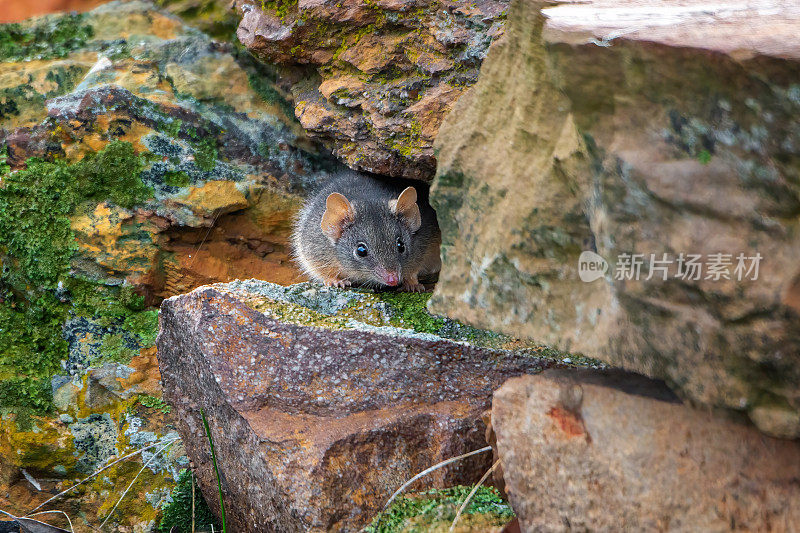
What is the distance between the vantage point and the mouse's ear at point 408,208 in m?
6.05

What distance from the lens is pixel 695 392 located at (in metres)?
2.64

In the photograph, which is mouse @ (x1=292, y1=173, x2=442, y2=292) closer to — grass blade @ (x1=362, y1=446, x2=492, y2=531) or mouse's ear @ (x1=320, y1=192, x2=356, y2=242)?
mouse's ear @ (x1=320, y1=192, x2=356, y2=242)

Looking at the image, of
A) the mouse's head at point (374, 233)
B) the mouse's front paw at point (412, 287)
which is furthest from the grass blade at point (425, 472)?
the mouse's front paw at point (412, 287)

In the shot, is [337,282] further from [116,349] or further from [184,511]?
[184,511]

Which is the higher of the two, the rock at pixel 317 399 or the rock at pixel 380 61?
the rock at pixel 380 61

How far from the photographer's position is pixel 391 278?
237 inches

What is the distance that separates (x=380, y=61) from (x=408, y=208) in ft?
4.01

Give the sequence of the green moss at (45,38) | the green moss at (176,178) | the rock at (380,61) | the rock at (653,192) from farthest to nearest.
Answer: the green moss at (45,38) → the green moss at (176,178) → the rock at (380,61) → the rock at (653,192)

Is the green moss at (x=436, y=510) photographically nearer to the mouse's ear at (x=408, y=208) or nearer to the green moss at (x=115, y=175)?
the mouse's ear at (x=408, y=208)

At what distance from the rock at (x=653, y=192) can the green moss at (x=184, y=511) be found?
291 cm

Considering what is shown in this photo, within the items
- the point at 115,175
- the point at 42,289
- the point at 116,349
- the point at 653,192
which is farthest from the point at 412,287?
the point at 653,192

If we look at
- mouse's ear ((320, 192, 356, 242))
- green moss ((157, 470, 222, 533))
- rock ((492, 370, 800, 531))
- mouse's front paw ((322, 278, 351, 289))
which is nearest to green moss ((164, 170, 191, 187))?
mouse's ear ((320, 192, 356, 242))

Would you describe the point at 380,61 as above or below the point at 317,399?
above

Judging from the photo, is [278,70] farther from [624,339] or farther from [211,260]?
[624,339]
